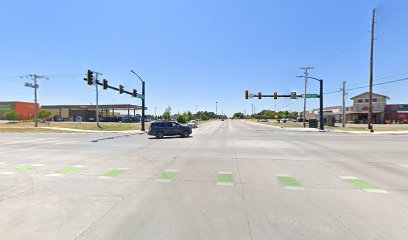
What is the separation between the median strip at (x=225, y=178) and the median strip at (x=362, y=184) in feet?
11.7

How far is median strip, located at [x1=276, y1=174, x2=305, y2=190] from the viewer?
6395 millimetres

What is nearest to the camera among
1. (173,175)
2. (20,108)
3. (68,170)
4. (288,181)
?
(288,181)

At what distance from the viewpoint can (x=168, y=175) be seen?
7.79 m

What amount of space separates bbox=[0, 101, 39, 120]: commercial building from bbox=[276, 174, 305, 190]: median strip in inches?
4194

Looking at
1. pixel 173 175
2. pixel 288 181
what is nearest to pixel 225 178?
pixel 173 175

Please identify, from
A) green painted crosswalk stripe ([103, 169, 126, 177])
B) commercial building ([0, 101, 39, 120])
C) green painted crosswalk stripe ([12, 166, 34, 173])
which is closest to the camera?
green painted crosswalk stripe ([103, 169, 126, 177])

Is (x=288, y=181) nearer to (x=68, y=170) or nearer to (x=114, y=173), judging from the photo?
(x=114, y=173)

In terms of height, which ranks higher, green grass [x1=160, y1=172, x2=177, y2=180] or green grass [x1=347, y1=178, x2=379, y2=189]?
green grass [x1=347, y1=178, x2=379, y2=189]

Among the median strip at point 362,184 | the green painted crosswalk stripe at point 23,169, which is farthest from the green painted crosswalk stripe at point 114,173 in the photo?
the median strip at point 362,184

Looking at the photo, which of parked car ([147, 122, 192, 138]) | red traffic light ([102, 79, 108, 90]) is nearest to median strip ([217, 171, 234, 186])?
parked car ([147, 122, 192, 138])

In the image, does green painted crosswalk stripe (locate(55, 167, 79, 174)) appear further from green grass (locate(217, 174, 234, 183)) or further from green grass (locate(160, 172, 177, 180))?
green grass (locate(217, 174, 234, 183))

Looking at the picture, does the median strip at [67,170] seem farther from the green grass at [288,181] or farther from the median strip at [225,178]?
the green grass at [288,181]

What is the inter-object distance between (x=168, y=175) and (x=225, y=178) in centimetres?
196

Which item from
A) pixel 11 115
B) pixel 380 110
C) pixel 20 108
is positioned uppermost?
pixel 20 108
